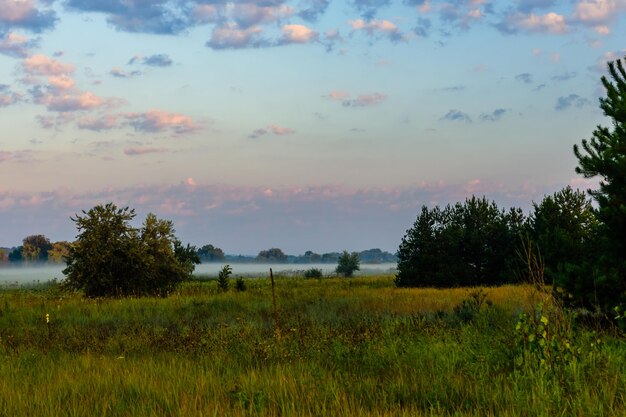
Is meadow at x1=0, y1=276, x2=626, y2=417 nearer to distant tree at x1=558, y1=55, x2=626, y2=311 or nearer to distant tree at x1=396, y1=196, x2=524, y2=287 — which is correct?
distant tree at x1=558, y1=55, x2=626, y2=311

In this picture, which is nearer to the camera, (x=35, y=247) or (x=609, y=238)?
(x=609, y=238)

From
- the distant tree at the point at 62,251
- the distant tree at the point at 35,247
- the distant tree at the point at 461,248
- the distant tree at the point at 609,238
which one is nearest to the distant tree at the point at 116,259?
the distant tree at the point at 62,251

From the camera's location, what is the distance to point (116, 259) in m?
28.2

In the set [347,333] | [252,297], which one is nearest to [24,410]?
[347,333]

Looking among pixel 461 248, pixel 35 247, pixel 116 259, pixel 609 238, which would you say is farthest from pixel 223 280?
pixel 35 247

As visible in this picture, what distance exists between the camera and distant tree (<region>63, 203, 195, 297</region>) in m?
28.0

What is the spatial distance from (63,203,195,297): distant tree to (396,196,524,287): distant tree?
14.4 m

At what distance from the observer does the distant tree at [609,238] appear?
36.1ft

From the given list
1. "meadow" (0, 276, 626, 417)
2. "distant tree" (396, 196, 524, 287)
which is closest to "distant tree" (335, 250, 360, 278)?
"distant tree" (396, 196, 524, 287)

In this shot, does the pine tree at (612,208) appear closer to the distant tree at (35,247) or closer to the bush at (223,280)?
the bush at (223,280)

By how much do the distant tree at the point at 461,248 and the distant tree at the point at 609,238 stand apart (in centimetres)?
2268

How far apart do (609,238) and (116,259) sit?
22.7 meters

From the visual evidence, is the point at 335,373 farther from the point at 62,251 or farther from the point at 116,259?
the point at 62,251

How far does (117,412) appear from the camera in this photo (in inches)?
237
